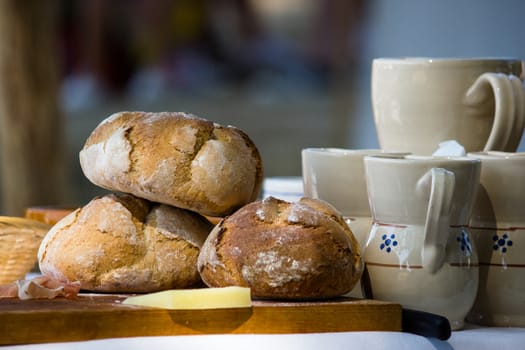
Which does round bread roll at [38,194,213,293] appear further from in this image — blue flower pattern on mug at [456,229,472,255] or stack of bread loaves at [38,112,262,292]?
blue flower pattern on mug at [456,229,472,255]

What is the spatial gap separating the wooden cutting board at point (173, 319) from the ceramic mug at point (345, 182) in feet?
0.54

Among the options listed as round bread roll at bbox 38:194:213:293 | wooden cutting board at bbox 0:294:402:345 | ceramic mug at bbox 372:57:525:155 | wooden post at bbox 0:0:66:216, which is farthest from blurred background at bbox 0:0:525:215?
wooden cutting board at bbox 0:294:402:345

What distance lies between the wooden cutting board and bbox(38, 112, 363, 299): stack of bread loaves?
1.6 inches

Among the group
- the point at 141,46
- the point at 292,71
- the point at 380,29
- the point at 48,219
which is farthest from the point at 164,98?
the point at 48,219

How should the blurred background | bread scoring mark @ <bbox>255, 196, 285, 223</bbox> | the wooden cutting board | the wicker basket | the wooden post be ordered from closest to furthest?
the wooden cutting board < bread scoring mark @ <bbox>255, 196, 285, 223</bbox> < the wicker basket < the wooden post < the blurred background

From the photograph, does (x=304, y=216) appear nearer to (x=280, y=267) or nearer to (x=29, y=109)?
(x=280, y=267)

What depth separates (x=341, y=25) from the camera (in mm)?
7367

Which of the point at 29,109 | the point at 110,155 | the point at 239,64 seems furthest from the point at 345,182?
the point at 239,64

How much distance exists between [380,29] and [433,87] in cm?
534

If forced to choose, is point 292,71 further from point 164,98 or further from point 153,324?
point 153,324

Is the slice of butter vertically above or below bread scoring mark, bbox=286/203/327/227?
below

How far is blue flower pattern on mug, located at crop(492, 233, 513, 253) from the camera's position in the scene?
1305mm

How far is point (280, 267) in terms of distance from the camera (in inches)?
46.8

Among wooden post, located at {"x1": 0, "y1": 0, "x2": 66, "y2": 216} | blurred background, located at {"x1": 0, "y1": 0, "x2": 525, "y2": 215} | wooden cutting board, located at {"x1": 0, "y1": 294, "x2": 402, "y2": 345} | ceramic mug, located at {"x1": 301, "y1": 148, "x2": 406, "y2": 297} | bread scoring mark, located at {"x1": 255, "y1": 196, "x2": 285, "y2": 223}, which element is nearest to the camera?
wooden cutting board, located at {"x1": 0, "y1": 294, "x2": 402, "y2": 345}
